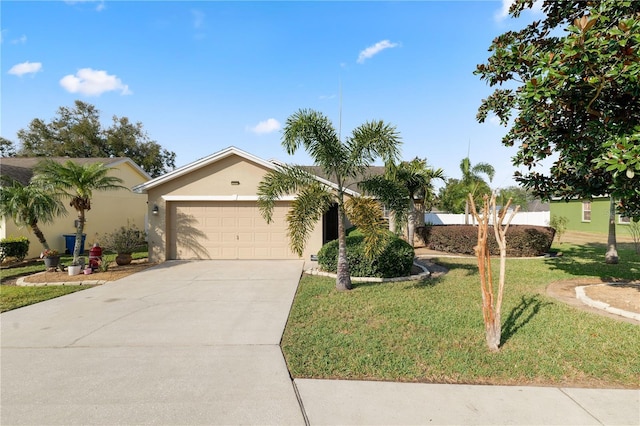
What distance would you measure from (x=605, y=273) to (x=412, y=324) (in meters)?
7.65

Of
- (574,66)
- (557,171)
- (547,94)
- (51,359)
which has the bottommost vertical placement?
(51,359)

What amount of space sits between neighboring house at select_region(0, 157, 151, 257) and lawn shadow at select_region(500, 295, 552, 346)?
11.8 metres

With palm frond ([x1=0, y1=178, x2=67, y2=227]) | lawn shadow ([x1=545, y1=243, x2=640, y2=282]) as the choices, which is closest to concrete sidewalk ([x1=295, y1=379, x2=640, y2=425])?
lawn shadow ([x1=545, y1=243, x2=640, y2=282])

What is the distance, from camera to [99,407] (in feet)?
10.1

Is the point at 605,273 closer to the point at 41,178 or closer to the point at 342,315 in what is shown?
the point at 342,315

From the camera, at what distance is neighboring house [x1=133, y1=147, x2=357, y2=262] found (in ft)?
38.5

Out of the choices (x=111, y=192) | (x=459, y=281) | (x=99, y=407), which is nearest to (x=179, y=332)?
(x=99, y=407)

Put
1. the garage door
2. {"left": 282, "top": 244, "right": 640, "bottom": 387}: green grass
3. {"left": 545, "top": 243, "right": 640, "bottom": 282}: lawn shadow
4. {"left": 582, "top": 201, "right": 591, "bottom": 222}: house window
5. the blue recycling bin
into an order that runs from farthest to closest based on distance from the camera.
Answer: {"left": 582, "top": 201, "right": 591, "bottom": 222}: house window < the blue recycling bin < the garage door < {"left": 545, "top": 243, "right": 640, "bottom": 282}: lawn shadow < {"left": 282, "top": 244, "right": 640, "bottom": 387}: green grass

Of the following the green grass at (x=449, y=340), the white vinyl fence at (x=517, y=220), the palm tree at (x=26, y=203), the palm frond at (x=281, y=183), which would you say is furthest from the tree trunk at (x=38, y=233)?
the white vinyl fence at (x=517, y=220)

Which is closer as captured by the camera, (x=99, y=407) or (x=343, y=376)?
(x=99, y=407)

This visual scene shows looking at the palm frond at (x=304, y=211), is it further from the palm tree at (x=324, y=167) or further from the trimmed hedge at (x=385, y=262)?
the trimmed hedge at (x=385, y=262)

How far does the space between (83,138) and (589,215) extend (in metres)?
43.6

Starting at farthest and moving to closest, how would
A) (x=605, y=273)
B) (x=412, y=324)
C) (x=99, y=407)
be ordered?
(x=605, y=273)
(x=412, y=324)
(x=99, y=407)

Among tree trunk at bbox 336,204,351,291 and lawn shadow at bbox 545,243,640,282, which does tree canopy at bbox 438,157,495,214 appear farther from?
tree trunk at bbox 336,204,351,291
